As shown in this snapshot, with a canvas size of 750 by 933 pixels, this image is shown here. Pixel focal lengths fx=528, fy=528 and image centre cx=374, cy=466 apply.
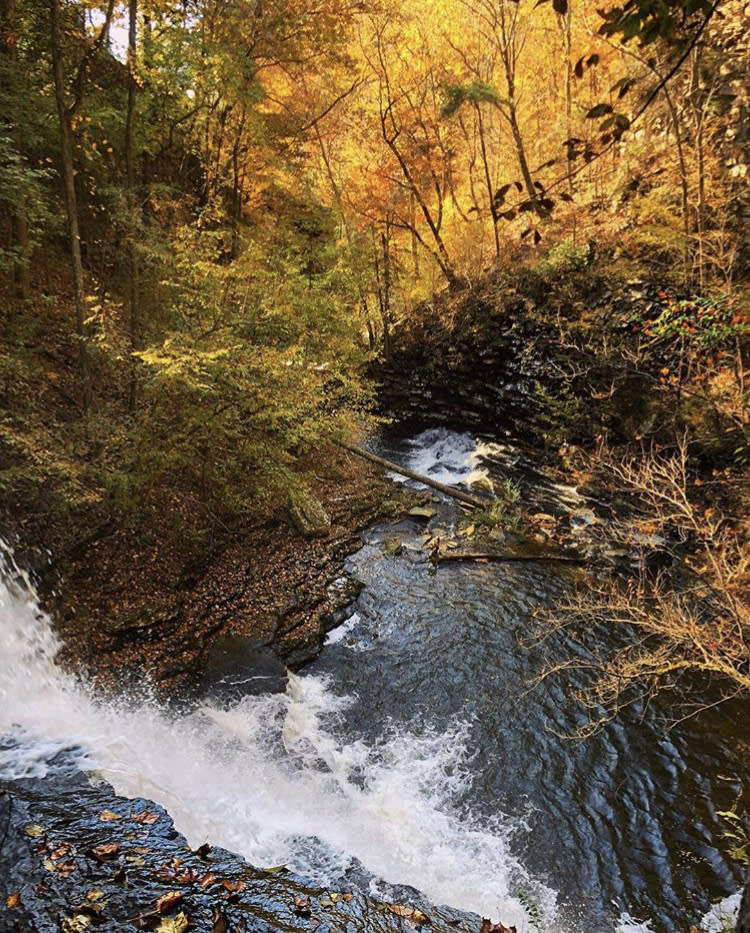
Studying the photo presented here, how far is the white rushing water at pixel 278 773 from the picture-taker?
4.34 metres

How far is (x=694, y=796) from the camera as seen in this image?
5.14 m

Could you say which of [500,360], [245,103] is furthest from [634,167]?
[245,103]

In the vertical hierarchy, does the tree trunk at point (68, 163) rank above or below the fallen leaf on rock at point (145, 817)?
above

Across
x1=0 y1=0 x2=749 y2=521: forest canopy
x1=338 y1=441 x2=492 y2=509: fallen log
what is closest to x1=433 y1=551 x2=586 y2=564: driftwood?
x1=338 y1=441 x2=492 y2=509: fallen log

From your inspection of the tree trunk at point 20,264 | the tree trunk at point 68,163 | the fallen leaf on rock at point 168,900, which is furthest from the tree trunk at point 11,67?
the fallen leaf on rock at point 168,900

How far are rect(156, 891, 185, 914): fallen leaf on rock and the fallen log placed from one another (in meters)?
8.52

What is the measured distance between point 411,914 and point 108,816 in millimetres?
2239

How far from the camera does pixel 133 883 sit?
10.5 feet

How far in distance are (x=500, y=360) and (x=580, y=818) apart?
469 inches

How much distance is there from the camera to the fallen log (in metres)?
11.1

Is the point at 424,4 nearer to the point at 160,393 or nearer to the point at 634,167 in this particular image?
the point at 634,167

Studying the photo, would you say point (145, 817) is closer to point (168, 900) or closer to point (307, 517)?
point (168, 900)

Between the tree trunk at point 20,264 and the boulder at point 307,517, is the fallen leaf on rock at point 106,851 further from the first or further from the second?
the tree trunk at point 20,264

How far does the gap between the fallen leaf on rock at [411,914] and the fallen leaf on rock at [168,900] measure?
4.80ft
